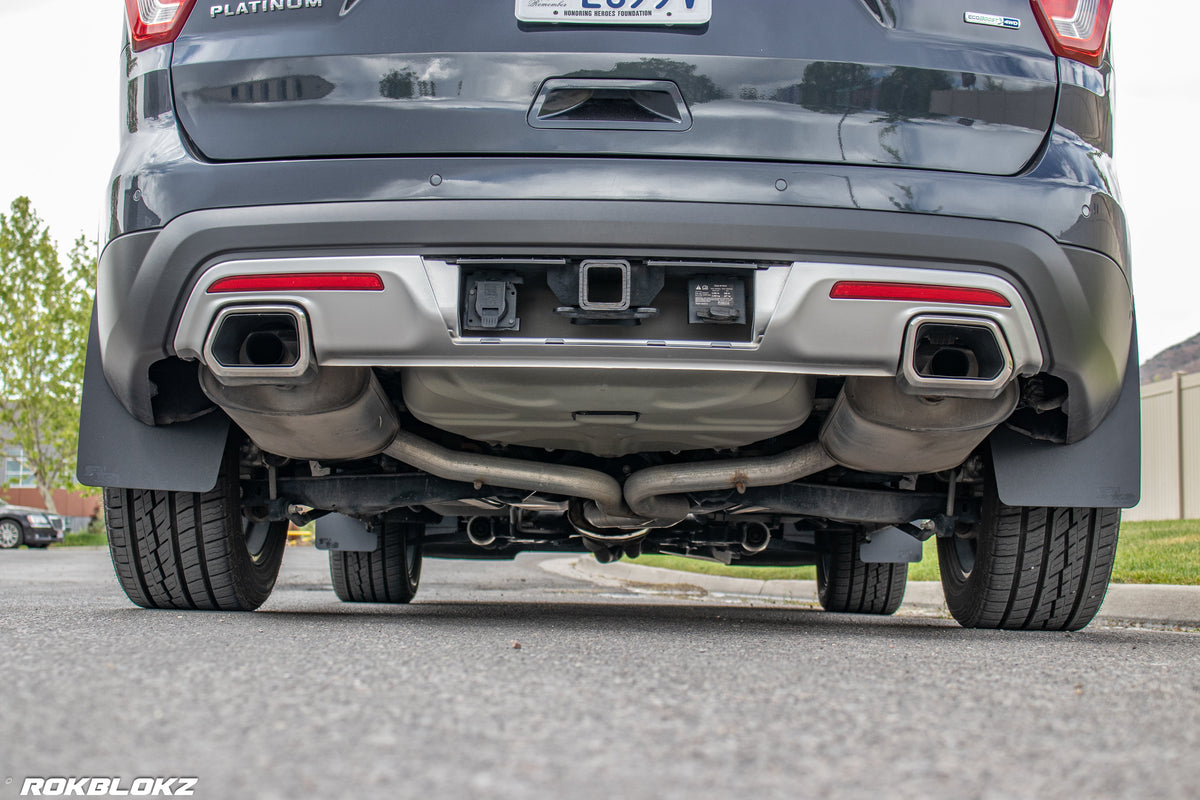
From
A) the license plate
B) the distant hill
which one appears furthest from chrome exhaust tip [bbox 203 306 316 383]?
the distant hill

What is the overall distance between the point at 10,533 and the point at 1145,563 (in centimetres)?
1882

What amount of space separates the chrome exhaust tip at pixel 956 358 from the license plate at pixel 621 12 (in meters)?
0.78

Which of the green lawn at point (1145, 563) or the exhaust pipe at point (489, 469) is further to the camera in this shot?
the green lawn at point (1145, 563)

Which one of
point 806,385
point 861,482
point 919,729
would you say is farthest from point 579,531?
point 919,729

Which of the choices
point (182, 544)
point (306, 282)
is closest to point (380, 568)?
point (182, 544)

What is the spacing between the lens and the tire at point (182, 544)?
272 cm

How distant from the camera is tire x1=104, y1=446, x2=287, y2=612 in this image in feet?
8.93

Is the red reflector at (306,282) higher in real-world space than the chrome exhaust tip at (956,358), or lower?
higher

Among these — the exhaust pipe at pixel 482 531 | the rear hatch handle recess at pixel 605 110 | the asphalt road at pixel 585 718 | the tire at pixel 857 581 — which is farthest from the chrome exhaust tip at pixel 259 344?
the tire at pixel 857 581

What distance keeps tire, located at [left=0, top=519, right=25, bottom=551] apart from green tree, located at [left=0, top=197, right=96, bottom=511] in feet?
22.0

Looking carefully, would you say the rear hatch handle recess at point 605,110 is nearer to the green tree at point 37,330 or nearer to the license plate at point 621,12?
the license plate at point 621,12

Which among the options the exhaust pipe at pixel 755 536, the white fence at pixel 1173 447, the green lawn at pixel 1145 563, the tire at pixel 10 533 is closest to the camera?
the exhaust pipe at pixel 755 536

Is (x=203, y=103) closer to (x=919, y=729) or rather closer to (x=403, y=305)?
(x=403, y=305)

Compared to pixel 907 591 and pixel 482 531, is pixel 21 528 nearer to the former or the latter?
pixel 907 591
